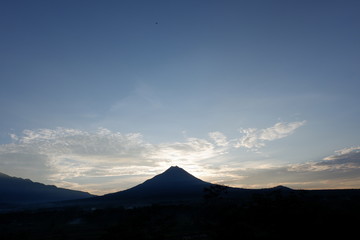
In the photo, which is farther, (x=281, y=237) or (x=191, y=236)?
(x=191, y=236)

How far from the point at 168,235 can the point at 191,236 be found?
11.4 ft

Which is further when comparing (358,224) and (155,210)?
(155,210)

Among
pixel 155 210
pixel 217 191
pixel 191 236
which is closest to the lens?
pixel 191 236

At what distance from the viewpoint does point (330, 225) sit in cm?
2047

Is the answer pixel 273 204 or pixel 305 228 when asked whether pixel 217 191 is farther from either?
pixel 305 228

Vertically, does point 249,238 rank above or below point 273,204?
below

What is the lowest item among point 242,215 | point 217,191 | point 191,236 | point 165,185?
point 191,236

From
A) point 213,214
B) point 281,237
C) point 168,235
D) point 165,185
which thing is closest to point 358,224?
point 281,237

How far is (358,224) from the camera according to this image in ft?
64.3

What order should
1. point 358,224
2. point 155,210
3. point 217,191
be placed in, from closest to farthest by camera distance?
point 358,224
point 155,210
point 217,191

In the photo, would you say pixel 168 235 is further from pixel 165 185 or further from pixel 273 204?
pixel 165 185

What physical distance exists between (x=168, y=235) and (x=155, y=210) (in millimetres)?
31896

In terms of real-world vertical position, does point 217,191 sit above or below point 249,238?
above

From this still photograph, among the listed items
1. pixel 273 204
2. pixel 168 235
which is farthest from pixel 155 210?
pixel 273 204
